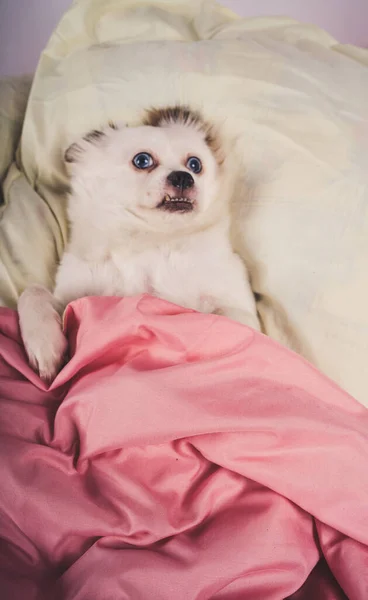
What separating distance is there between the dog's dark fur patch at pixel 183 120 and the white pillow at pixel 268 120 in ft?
0.04

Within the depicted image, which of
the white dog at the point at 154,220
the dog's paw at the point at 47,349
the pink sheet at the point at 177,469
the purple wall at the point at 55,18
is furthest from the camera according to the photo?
the purple wall at the point at 55,18

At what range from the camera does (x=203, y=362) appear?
633mm

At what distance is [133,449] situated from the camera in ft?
2.02

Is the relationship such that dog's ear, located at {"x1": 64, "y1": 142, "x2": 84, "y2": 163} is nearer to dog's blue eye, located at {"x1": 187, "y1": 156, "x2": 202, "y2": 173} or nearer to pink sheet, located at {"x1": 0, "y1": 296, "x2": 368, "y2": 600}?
dog's blue eye, located at {"x1": 187, "y1": 156, "x2": 202, "y2": 173}

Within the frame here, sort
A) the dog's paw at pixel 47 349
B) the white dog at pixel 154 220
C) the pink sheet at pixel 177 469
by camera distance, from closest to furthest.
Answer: the pink sheet at pixel 177 469
the dog's paw at pixel 47 349
the white dog at pixel 154 220

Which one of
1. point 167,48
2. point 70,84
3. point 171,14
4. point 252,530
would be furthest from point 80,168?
point 252,530

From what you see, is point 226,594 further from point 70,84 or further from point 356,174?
point 70,84

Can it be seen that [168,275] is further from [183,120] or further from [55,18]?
[55,18]

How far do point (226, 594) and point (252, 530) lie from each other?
7 cm

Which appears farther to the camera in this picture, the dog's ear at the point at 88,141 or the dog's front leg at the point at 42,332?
the dog's ear at the point at 88,141

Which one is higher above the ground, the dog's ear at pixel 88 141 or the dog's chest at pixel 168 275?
the dog's ear at pixel 88 141

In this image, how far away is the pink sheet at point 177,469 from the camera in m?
0.51

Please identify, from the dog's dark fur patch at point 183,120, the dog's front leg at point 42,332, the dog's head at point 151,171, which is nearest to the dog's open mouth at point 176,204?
the dog's head at point 151,171

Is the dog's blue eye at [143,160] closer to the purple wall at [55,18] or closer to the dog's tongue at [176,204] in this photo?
the dog's tongue at [176,204]
